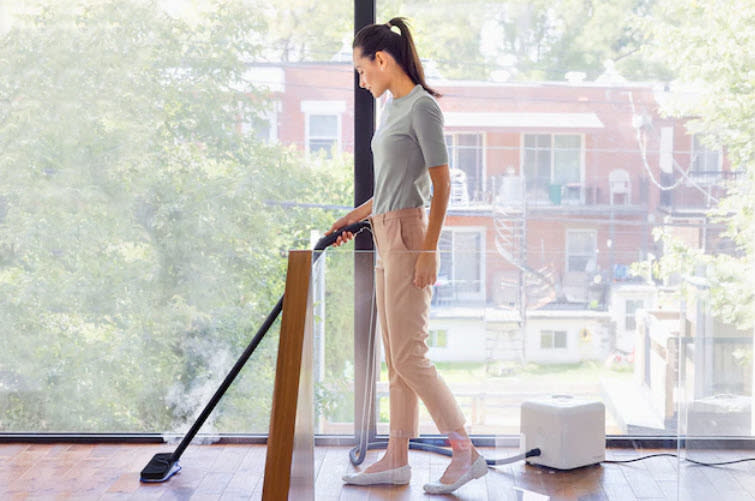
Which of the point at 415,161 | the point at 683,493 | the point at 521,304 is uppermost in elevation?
the point at 415,161

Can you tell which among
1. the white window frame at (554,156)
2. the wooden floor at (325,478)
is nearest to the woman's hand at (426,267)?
the wooden floor at (325,478)

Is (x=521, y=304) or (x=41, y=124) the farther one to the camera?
(x=41, y=124)

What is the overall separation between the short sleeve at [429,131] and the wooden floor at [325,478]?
0.82 meters

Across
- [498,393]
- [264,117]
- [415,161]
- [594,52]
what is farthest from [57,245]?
[594,52]

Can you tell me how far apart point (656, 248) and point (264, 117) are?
5.46 ft

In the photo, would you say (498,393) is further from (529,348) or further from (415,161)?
(415,161)

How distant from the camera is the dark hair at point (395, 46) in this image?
2.58 m

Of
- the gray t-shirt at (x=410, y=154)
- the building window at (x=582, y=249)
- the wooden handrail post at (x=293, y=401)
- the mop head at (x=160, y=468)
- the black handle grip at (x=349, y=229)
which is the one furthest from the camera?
the building window at (x=582, y=249)

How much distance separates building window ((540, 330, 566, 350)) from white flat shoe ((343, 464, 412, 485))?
0.52 meters

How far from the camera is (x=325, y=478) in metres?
2.35

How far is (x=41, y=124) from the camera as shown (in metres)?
3.58

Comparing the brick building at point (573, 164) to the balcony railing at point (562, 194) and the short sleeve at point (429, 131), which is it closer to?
the balcony railing at point (562, 194)

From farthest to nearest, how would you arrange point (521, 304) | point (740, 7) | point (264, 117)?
point (264, 117), point (740, 7), point (521, 304)

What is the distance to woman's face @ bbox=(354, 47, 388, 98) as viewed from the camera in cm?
259
